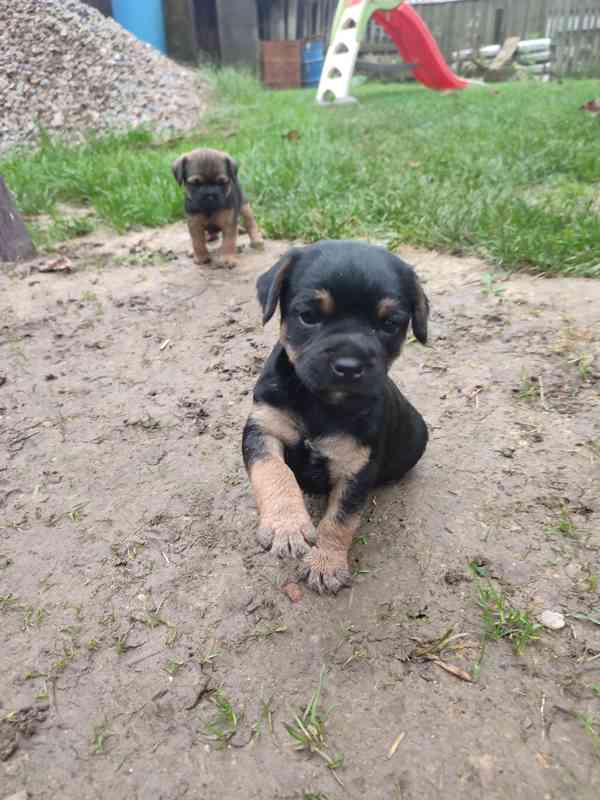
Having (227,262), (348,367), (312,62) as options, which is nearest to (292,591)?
(348,367)

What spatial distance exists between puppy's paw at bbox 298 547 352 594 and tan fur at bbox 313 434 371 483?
0.33 m

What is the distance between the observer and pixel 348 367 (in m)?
2.28

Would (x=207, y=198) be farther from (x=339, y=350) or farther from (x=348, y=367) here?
(x=348, y=367)

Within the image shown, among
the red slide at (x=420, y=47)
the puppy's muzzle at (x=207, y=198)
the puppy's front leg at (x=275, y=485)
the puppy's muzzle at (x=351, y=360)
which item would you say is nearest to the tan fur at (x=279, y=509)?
the puppy's front leg at (x=275, y=485)

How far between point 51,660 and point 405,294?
200 cm

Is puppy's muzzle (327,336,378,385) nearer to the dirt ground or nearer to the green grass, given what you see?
the dirt ground

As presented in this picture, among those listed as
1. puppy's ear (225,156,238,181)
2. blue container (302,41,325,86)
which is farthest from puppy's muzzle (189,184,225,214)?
blue container (302,41,325,86)

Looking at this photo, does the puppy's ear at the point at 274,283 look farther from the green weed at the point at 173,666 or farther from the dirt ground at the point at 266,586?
the green weed at the point at 173,666

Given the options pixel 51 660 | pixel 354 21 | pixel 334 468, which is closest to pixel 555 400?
pixel 334 468

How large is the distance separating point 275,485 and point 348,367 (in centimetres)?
57

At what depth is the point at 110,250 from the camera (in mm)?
6062

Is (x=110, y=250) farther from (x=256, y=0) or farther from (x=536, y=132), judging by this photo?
(x=256, y=0)

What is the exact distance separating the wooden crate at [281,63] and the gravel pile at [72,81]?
651 cm

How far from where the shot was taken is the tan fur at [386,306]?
2.50 m
